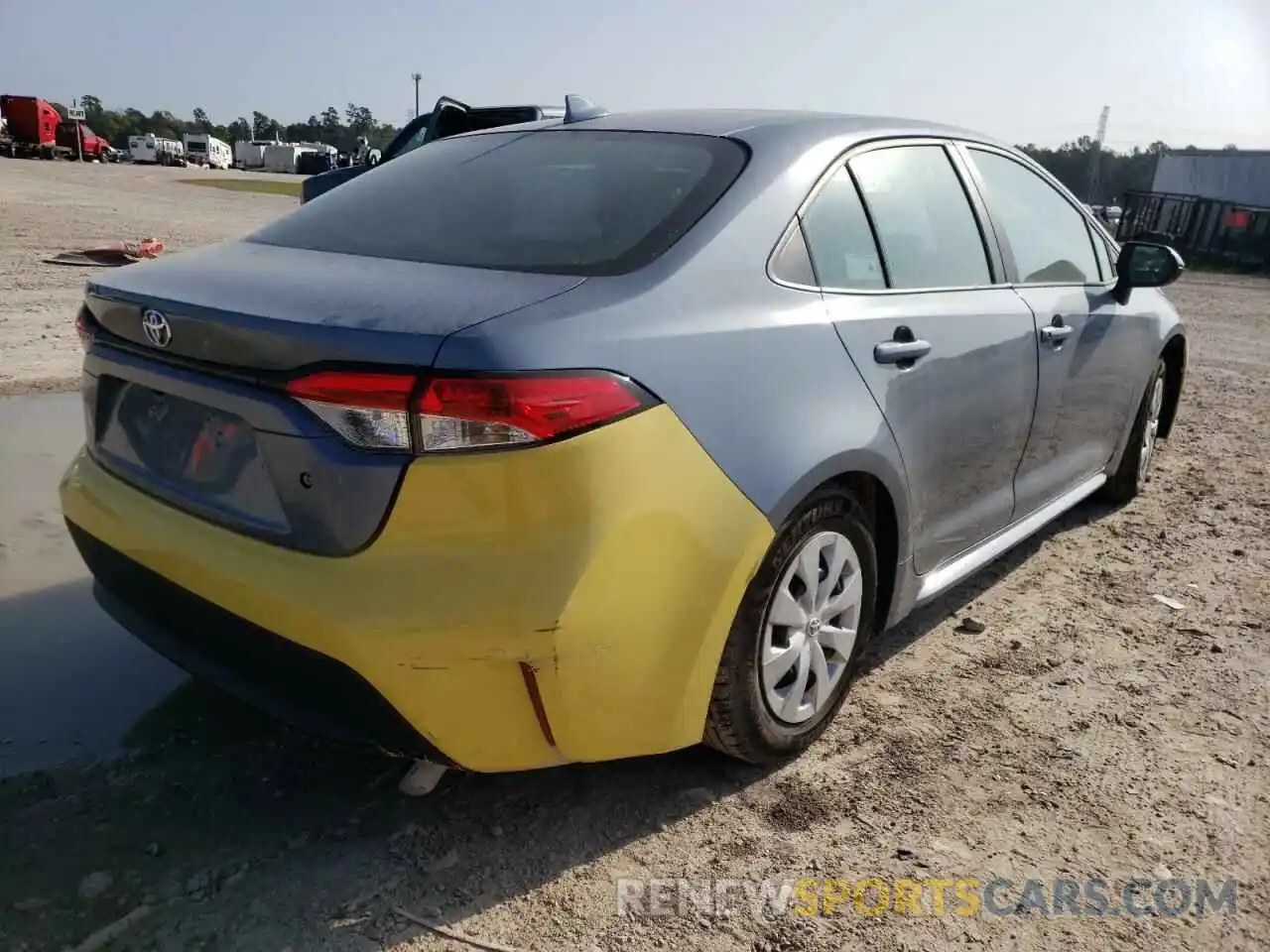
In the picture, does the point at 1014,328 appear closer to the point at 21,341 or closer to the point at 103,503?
the point at 103,503

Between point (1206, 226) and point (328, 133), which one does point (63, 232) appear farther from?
point (328, 133)

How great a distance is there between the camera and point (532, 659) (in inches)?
77.7

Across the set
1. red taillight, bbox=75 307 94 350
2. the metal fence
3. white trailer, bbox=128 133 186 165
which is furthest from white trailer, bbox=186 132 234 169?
red taillight, bbox=75 307 94 350

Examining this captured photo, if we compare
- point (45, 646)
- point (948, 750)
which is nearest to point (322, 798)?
point (45, 646)

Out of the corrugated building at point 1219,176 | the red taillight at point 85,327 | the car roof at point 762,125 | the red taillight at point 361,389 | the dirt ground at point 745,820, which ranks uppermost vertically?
the corrugated building at point 1219,176

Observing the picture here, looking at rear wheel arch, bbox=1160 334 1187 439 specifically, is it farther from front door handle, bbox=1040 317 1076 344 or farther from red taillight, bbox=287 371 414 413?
red taillight, bbox=287 371 414 413

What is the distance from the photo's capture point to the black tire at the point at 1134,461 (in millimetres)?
4727

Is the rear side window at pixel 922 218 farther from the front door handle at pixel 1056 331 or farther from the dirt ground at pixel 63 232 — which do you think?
the dirt ground at pixel 63 232

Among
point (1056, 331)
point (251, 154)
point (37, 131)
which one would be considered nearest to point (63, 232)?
point (1056, 331)

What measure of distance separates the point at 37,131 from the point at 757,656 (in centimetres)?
5659

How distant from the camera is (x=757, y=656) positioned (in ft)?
8.03

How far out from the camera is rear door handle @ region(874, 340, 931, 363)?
268cm

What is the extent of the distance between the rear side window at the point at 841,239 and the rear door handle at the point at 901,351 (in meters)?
0.17

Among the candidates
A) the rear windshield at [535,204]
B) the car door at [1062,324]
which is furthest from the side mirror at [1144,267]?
the rear windshield at [535,204]
